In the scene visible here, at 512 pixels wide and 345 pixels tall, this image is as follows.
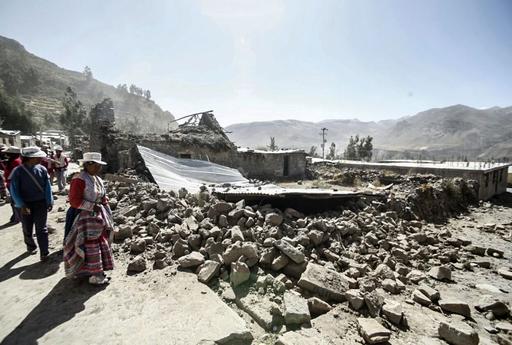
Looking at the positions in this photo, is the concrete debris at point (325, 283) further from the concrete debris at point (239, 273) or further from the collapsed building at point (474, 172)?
the collapsed building at point (474, 172)

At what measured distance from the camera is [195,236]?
4.43 metres

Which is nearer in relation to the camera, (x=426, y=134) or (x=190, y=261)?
(x=190, y=261)

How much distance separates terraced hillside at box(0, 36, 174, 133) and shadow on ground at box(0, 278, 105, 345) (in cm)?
5117

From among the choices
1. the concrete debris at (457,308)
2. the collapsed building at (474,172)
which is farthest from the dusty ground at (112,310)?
the collapsed building at (474,172)

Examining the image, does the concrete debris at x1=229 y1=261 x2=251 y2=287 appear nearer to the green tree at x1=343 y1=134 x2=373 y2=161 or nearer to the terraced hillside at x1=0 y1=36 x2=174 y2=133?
the green tree at x1=343 y1=134 x2=373 y2=161

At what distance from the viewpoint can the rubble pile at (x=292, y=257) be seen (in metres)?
3.32

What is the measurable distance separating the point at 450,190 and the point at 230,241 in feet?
39.4

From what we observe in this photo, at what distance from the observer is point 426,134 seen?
108 m

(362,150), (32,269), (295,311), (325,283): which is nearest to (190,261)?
(295,311)

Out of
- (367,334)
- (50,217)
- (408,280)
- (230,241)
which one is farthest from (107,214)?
(408,280)

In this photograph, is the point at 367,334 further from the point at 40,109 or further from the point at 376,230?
the point at 40,109

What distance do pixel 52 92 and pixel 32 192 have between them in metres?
94.4

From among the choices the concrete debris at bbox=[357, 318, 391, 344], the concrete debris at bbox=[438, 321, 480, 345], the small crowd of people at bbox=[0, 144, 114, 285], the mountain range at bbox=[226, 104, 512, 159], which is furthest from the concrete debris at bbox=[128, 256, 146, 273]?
the mountain range at bbox=[226, 104, 512, 159]

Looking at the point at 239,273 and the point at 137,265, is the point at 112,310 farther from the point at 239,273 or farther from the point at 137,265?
the point at 239,273
